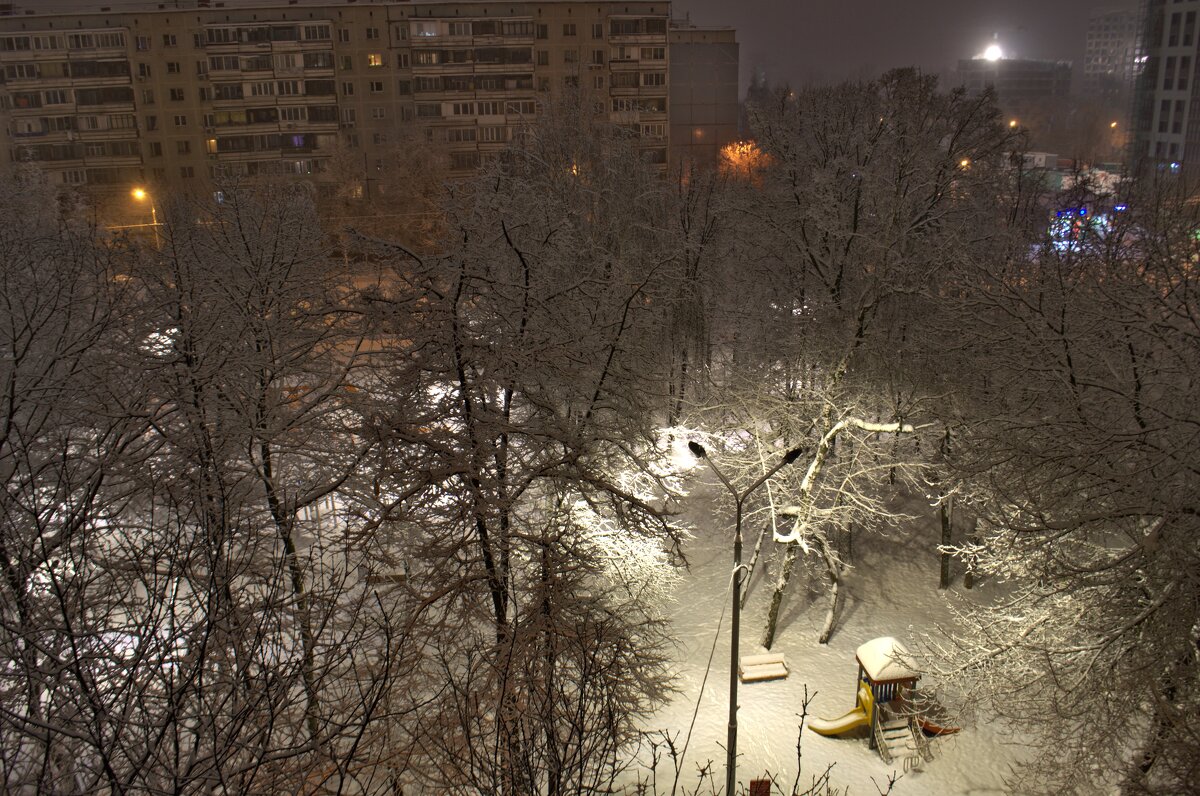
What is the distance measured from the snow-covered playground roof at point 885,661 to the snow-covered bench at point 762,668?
1.78 m

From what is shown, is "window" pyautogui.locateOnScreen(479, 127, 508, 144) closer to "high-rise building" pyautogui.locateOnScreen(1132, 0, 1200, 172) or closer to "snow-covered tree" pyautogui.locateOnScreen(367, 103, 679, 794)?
"snow-covered tree" pyautogui.locateOnScreen(367, 103, 679, 794)

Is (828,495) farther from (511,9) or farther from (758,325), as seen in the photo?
(511,9)

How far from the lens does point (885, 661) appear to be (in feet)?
→ 46.9

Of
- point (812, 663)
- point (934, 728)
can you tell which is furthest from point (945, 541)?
point (934, 728)

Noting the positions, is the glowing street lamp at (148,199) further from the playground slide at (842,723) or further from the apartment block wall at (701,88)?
the playground slide at (842,723)

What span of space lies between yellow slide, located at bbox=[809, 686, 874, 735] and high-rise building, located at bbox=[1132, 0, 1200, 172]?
73.1 meters

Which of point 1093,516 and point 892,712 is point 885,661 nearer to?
point 892,712

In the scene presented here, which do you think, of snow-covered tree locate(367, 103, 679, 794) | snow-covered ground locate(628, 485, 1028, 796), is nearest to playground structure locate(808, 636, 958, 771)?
snow-covered ground locate(628, 485, 1028, 796)

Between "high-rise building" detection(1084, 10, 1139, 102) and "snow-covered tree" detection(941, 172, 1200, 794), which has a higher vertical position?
"high-rise building" detection(1084, 10, 1139, 102)

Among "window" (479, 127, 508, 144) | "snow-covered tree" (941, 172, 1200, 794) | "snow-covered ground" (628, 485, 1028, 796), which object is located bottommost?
"snow-covered ground" (628, 485, 1028, 796)

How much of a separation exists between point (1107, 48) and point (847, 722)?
228m

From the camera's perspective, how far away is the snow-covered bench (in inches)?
622

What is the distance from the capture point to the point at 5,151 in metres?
50.2

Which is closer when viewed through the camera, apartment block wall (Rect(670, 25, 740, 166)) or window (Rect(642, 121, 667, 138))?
window (Rect(642, 121, 667, 138))
